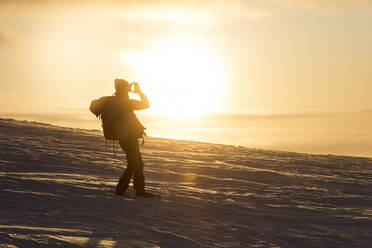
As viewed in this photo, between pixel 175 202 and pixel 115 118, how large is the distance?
1819 millimetres

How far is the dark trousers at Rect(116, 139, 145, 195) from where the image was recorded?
29.6 ft

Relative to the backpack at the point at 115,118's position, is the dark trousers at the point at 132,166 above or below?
below

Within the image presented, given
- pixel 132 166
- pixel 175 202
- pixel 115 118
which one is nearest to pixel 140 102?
pixel 115 118

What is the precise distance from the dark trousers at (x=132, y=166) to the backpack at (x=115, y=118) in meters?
0.18

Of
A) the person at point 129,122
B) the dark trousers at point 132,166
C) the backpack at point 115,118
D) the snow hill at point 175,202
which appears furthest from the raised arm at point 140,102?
the snow hill at point 175,202

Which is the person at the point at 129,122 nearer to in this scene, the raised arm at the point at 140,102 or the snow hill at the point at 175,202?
the raised arm at the point at 140,102

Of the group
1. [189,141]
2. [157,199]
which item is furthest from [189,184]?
[189,141]

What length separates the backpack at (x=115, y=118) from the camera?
351 inches

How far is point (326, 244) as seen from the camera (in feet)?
24.1

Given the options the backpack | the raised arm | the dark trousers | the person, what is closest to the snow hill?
the dark trousers

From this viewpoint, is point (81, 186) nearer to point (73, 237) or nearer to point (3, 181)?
point (3, 181)

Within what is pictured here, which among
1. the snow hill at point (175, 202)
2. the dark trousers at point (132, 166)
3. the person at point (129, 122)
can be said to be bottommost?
the snow hill at point (175, 202)

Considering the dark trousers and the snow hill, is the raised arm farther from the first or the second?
the snow hill

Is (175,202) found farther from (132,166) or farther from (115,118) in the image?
(115,118)
